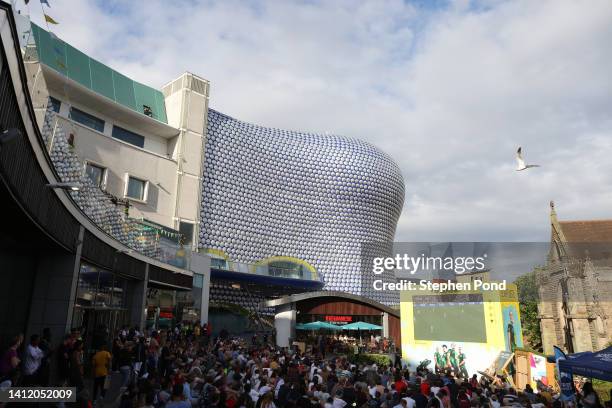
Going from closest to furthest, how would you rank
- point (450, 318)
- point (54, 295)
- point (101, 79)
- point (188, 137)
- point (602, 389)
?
1. point (54, 295)
2. point (602, 389)
3. point (450, 318)
4. point (101, 79)
5. point (188, 137)

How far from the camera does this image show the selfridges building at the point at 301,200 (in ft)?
138

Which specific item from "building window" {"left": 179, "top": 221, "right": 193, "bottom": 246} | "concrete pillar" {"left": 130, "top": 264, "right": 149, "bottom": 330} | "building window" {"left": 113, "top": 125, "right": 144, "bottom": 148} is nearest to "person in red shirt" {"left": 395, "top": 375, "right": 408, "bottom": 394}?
"concrete pillar" {"left": 130, "top": 264, "right": 149, "bottom": 330}

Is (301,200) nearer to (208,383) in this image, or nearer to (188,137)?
(188,137)

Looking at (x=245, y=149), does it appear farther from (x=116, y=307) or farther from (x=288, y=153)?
(x=116, y=307)

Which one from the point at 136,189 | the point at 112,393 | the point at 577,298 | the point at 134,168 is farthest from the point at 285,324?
the point at 577,298

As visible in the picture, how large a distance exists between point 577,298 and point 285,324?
23859 millimetres

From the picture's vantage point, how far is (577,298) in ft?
117

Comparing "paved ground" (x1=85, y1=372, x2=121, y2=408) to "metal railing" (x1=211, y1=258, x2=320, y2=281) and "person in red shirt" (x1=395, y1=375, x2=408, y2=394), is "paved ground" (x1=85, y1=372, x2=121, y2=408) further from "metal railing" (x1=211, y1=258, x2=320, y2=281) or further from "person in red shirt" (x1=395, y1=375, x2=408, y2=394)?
"metal railing" (x1=211, y1=258, x2=320, y2=281)

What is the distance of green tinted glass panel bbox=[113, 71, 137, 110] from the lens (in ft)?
112

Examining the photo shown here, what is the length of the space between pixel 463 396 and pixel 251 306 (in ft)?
105

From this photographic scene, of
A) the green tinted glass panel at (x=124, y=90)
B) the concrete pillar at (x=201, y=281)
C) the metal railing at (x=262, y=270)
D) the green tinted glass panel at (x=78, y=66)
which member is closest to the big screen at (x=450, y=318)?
the concrete pillar at (x=201, y=281)

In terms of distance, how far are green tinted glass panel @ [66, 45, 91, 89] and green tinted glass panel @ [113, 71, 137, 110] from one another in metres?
2.45

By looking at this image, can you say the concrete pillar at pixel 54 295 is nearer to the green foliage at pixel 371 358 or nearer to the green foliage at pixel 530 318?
the green foliage at pixel 371 358

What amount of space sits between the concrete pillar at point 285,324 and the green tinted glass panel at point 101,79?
19.9m
